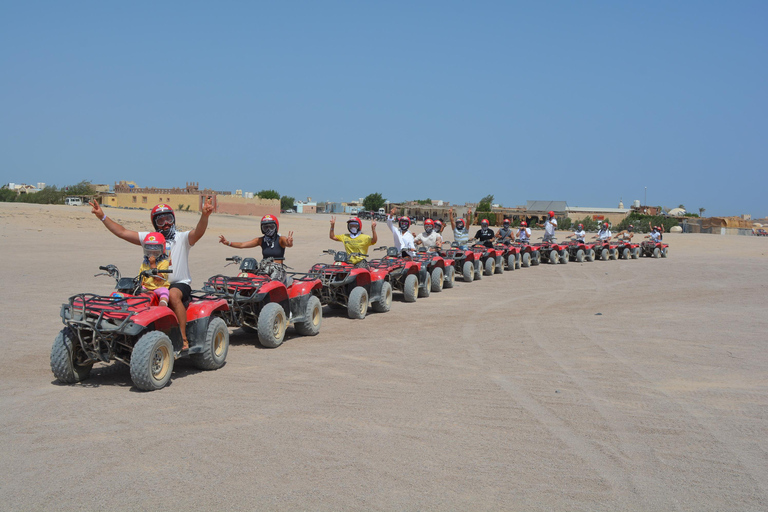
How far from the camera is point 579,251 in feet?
86.8

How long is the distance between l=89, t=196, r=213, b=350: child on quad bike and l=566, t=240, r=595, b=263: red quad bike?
20958 millimetres

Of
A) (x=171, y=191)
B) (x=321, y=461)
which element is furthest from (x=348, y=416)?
(x=171, y=191)

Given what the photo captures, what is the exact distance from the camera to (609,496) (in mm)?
4418

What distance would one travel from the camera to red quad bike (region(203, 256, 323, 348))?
338 inches

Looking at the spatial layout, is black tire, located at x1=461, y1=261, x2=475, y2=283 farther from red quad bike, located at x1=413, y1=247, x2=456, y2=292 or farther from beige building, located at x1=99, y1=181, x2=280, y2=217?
beige building, located at x1=99, y1=181, x2=280, y2=217

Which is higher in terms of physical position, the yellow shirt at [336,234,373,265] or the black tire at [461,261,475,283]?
the yellow shirt at [336,234,373,265]

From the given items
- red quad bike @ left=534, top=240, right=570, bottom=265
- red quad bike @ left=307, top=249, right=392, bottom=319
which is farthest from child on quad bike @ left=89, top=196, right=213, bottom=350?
red quad bike @ left=534, top=240, right=570, bottom=265

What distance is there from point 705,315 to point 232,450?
10.3 meters

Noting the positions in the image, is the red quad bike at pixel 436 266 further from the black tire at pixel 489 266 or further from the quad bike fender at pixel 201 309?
the quad bike fender at pixel 201 309

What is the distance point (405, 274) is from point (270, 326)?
231 inches

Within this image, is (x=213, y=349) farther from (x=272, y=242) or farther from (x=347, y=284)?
(x=347, y=284)

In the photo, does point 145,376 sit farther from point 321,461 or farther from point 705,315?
point 705,315

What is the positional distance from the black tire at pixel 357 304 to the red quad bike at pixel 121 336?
4.57 m

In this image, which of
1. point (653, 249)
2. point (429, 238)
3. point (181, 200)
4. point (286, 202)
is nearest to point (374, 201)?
point (286, 202)
